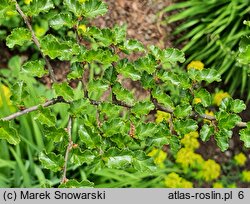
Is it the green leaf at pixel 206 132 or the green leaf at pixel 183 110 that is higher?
the green leaf at pixel 183 110

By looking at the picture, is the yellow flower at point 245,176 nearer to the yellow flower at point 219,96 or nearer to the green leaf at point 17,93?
the yellow flower at point 219,96

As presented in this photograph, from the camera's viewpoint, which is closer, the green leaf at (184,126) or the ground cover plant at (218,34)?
the green leaf at (184,126)

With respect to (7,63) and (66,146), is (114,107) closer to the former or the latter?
(66,146)

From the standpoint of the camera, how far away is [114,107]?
1298mm

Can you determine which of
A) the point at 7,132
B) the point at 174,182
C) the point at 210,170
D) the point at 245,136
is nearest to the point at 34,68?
the point at 7,132

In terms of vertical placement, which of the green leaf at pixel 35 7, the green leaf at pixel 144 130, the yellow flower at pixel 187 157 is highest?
the green leaf at pixel 35 7

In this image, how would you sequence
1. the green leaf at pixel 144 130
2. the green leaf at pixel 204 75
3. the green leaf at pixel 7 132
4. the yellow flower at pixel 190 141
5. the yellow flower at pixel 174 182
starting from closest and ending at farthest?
the green leaf at pixel 7 132
the green leaf at pixel 144 130
the green leaf at pixel 204 75
the yellow flower at pixel 174 182
the yellow flower at pixel 190 141

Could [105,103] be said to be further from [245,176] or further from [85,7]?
[245,176]

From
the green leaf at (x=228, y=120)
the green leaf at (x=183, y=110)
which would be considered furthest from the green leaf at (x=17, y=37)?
the green leaf at (x=228, y=120)

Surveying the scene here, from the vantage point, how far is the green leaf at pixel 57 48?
4.25ft

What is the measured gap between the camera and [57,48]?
1.30 metres

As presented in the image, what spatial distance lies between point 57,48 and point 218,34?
7.23 ft

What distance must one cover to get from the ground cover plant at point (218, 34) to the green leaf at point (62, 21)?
74.3 inches

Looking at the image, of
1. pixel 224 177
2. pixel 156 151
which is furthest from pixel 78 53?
pixel 224 177
